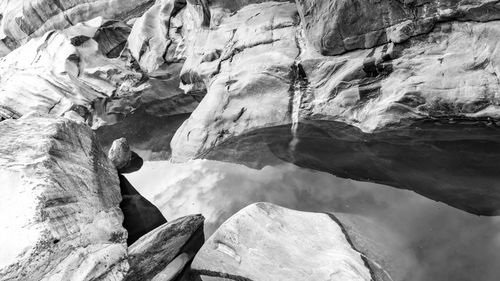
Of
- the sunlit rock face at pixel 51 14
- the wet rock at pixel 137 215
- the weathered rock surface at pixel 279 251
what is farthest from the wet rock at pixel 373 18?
the sunlit rock face at pixel 51 14

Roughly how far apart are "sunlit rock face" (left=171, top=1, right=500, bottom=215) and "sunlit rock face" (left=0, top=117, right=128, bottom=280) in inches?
129

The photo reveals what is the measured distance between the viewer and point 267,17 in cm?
1320

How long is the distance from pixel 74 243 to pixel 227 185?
13.3 feet

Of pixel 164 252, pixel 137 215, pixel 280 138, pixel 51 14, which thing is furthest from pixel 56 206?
pixel 51 14

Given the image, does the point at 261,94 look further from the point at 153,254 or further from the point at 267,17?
the point at 153,254

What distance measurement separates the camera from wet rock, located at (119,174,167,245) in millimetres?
8438

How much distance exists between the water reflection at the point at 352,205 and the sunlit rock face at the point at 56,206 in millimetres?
1633

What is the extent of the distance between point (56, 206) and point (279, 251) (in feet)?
13.5

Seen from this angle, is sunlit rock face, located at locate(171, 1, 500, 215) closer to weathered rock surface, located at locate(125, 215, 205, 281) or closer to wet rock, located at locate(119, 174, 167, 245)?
wet rock, located at locate(119, 174, 167, 245)

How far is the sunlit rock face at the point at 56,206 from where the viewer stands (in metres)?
5.69

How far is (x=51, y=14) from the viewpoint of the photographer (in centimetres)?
2761

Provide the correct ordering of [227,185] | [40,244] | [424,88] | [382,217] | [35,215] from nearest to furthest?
[40,244] → [35,215] → [382,217] → [424,88] → [227,185]

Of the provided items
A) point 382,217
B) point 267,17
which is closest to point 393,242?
point 382,217

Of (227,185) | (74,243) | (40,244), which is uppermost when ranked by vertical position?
(40,244)
